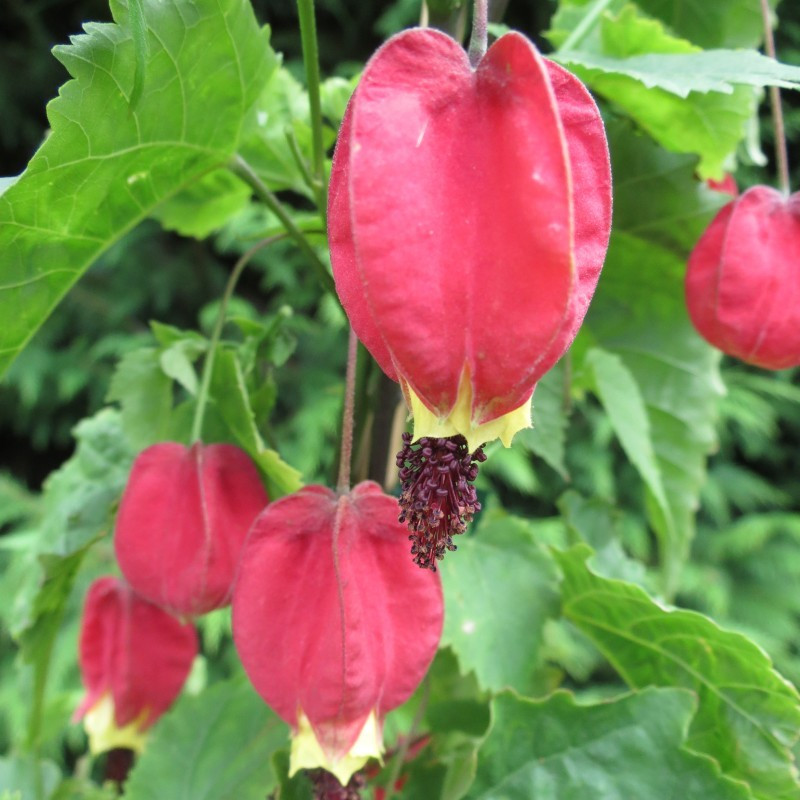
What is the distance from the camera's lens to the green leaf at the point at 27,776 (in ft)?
2.56

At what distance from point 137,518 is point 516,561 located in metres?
0.25

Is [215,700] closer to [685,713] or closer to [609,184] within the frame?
[685,713]

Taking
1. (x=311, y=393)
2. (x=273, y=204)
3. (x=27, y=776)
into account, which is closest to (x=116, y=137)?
(x=273, y=204)

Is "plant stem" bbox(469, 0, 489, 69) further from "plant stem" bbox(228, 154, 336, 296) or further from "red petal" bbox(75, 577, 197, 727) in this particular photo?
"red petal" bbox(75, 577, 197, 727)

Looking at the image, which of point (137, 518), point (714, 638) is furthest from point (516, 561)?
point (137, 518)

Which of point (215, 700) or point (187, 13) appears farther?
point (215, 700)

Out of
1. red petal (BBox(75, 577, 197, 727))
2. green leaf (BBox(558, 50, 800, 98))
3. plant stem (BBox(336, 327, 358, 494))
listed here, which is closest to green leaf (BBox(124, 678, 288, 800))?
red petal (BBox(75, 577, 197, 727))

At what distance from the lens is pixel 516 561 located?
0.62 m

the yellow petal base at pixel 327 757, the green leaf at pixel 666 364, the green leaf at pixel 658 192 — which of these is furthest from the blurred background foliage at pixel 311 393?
the yellow petal base at pixel 327 757

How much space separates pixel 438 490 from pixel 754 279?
0.30 metres

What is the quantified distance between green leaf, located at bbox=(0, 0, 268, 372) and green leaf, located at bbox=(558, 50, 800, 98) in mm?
185

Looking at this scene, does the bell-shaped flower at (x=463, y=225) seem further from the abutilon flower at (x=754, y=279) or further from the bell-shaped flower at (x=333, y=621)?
the abutilon flower at (x=754, y=279)

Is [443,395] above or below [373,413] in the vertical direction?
above

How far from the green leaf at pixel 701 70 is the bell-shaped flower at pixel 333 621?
0.85 ft
